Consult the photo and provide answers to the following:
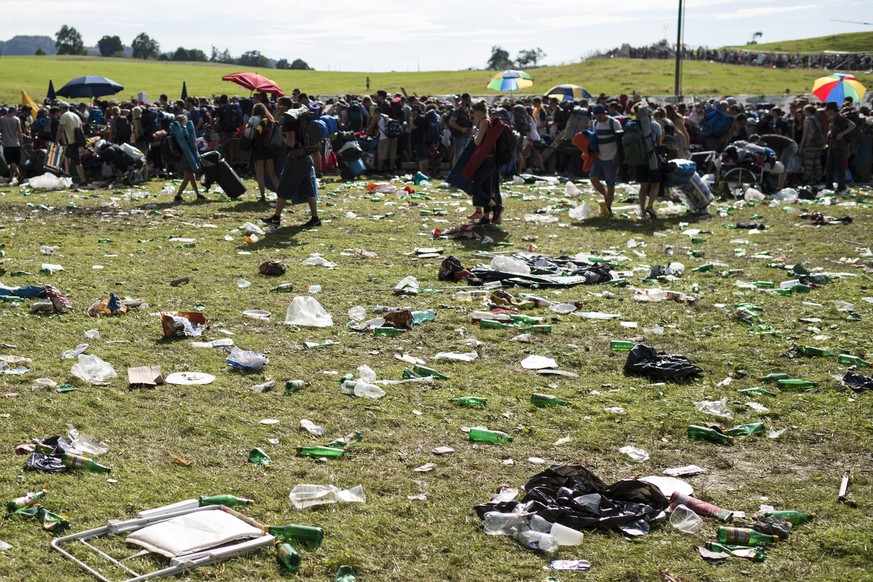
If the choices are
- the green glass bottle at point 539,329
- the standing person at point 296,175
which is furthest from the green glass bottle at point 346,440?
the standing person at point 296,175

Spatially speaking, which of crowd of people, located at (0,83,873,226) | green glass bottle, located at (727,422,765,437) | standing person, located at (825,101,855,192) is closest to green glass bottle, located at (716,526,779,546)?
green glass bottle, located at (727,422,765,437)

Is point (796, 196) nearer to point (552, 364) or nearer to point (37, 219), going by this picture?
point (552, 364)

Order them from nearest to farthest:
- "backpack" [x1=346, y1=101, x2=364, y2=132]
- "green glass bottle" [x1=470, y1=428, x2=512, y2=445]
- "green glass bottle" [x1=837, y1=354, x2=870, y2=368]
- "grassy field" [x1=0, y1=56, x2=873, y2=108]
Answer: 1. "green glass bottle" [x1=470, y1=428, x2=512, y2=445]
2. "green glass bottle" [x1=837, y1=354, x2=870, y2=368]
3. "backpack" [x1=346, y1=101, x2=364, y2=132]
4. "grassy field" [x1=0, y1=56, x2=873, y2=108]

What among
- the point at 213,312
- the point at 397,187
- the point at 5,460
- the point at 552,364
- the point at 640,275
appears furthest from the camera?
the point at 397,187

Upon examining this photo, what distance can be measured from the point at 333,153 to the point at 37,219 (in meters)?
7.36

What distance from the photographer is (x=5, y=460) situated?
4992 millimetres

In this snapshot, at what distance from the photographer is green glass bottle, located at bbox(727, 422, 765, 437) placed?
5.69 metres

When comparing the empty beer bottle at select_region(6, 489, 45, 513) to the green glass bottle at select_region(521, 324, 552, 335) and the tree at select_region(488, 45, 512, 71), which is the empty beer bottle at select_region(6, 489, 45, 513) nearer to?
the green glass bottle at select_region(521, 324, 552, 335)

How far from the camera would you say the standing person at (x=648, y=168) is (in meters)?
13.7

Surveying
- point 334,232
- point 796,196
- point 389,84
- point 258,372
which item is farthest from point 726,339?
point 389,84

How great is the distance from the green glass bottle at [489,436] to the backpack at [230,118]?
51.6 feet

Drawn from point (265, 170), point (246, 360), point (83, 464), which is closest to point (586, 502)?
point (83, 464)

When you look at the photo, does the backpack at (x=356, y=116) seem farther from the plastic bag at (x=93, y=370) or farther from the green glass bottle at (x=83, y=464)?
the green glass bottle at (x=83, y=464)

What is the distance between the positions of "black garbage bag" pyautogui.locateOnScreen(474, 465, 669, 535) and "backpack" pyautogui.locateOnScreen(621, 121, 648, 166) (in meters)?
9.60
